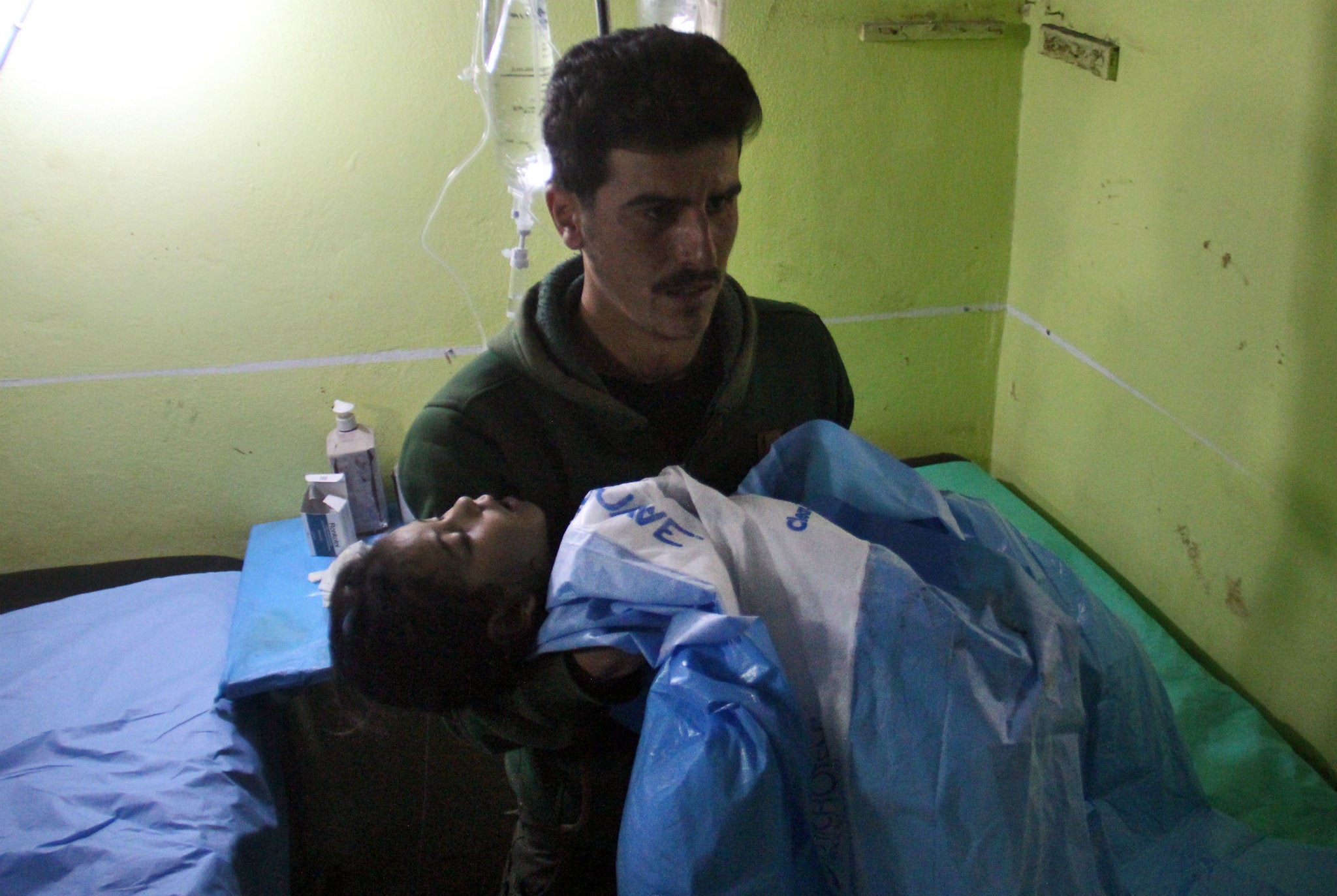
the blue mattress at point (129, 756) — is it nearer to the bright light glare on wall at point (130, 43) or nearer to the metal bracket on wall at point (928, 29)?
the bright light glare on wall at point (130, 43)

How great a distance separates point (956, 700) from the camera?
0.89m

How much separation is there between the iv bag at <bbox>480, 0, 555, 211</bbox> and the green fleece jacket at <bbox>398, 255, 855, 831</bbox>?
0.52 m

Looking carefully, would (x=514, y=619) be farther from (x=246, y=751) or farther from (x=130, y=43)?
(x=130, y=43)

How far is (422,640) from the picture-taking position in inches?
41.4

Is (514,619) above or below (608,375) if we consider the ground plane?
below

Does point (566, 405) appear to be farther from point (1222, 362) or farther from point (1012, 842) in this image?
point (1222, 362)

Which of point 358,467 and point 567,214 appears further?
point 358,467

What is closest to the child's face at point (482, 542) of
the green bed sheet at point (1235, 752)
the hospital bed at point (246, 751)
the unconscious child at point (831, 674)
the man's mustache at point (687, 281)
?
the unconscious child at point (831, 674)

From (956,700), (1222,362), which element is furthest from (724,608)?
(1222,362)

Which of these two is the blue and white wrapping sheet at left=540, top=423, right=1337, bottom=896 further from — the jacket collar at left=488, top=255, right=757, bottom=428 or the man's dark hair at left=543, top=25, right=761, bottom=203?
the man's dark hair at left=543, top=25, right=761, bottom=203

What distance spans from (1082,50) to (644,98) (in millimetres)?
1064

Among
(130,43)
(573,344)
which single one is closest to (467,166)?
(130,43)

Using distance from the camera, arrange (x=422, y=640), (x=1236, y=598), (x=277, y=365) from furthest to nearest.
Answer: (x=277, y=365), (x=1236, y=598), (x=422, y=640)

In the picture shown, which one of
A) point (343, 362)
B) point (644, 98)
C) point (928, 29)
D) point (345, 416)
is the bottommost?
point (345, 416)
